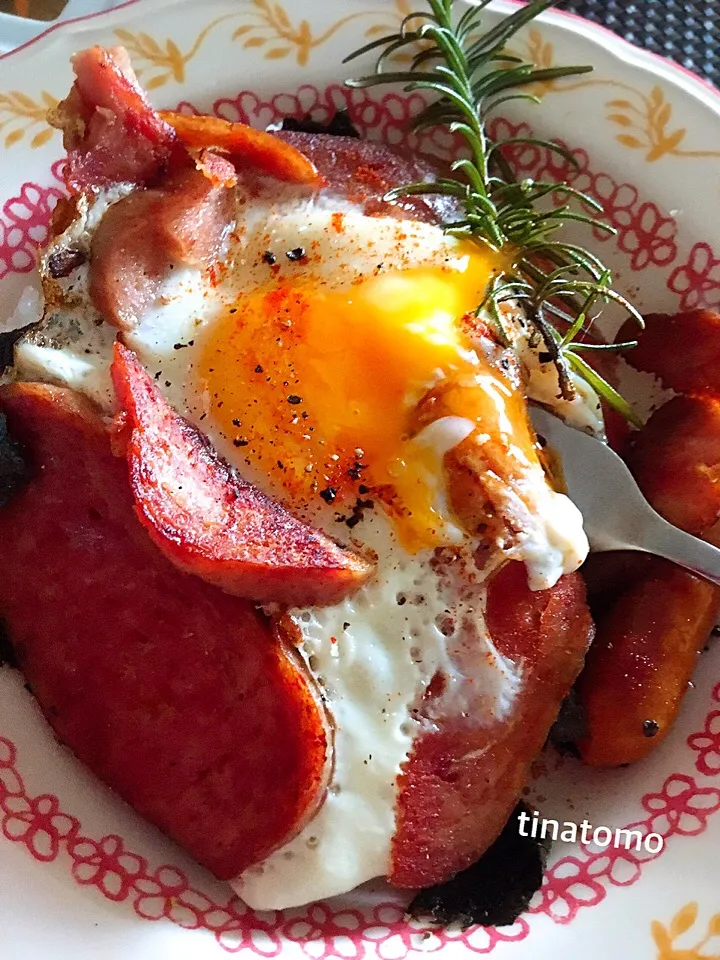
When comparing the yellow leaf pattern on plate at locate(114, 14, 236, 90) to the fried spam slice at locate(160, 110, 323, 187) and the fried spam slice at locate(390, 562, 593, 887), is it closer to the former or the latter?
the fried spam slice at locate(160, 110, 323, 187)

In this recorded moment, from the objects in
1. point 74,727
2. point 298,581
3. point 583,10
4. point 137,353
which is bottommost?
point 74,727

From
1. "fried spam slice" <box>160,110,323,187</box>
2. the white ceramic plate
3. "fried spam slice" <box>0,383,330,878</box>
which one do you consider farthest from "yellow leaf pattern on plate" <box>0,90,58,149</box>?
"fried spam slice" <box>0,383,330,878</box>

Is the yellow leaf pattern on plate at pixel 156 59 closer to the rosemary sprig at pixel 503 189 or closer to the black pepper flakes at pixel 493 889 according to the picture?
the rosemary sprig at pixel 503 189

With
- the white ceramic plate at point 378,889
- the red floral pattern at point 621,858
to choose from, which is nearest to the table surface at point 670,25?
the white ceramic plate at point 378,889

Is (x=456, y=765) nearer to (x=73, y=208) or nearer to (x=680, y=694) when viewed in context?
(x=680, y=694)

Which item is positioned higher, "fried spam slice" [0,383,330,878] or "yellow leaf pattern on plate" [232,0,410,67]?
"yellow leaf pattern on plate" [232,0,410,67]

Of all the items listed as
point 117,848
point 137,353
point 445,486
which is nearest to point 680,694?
point 445,486

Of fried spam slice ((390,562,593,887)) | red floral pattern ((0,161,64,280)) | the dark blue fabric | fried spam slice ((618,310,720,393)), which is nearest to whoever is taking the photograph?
Result: fried spam slice ((390,562,593,887))
